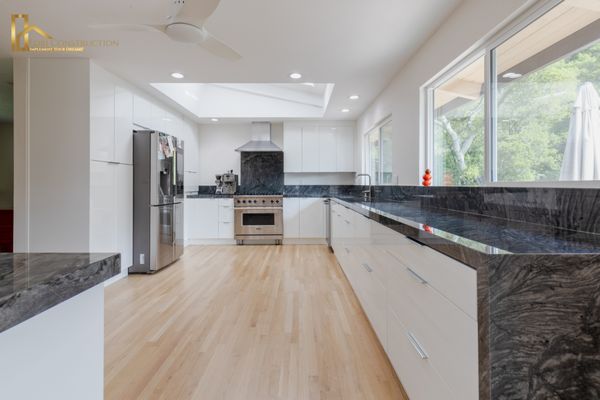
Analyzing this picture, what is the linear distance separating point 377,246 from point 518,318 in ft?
3.95

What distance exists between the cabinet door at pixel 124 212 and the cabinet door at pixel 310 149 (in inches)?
122

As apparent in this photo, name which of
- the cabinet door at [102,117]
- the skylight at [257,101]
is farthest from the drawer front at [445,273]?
the skylight at [257,101]

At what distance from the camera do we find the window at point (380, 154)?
4.16 m

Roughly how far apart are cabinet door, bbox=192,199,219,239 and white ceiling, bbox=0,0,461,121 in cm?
247

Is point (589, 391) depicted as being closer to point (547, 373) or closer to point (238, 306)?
point (547, 373)

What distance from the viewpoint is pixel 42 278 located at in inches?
20.5

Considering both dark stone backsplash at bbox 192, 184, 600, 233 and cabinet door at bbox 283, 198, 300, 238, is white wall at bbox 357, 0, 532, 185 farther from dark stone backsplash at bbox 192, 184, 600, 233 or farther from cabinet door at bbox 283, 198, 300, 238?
cabinet door at bbox 283, 198, 300, 238

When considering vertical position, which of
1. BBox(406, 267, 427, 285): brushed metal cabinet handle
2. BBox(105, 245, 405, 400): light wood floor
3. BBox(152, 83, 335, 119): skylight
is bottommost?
BBox(105, 245, 405, 400): light wood floor

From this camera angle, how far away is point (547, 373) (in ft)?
2.47

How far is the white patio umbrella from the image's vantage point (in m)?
1.21

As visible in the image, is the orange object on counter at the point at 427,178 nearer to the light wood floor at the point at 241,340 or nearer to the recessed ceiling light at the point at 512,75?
the recessed ceiling light at the point at 512,75

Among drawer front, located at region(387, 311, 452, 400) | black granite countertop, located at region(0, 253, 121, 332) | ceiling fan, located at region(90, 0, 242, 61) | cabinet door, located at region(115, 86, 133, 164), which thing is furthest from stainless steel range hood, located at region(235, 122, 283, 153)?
black granite countertop, located at region(0, 253, 121, 332)

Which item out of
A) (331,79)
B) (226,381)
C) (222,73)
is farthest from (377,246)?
(222,73)

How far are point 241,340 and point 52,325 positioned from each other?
163 centimetres
